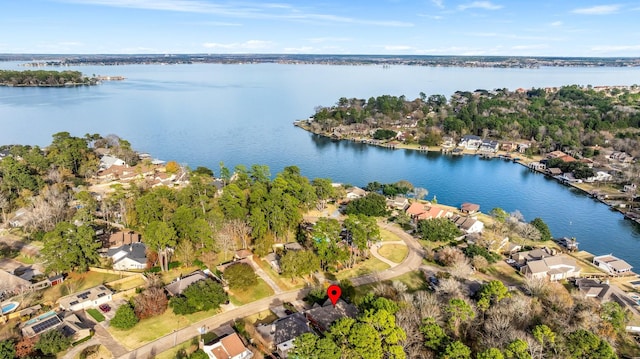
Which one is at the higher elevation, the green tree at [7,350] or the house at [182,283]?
the green tree at [7,350]

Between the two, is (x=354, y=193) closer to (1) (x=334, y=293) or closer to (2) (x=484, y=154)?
(1) (x=334, y=293)

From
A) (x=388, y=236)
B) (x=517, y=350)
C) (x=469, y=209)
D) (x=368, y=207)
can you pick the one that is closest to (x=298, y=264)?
(x=388, y=236)

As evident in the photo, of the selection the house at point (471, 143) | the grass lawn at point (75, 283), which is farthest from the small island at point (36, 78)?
the grass lawn at point (75, 283)

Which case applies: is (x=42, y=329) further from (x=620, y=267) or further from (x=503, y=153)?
(x=503, y=153)

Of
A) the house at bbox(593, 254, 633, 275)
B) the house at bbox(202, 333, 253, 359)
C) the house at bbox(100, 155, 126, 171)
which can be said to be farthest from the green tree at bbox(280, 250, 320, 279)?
the house at bbox(100, 155, 126, 171)

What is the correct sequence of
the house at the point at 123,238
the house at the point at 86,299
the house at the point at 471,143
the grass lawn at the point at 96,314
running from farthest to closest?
the house at the point at 471,143 → the house at the point at 123,238 → the house at the point at 86,299 → the grass lawn at the point at 96,314

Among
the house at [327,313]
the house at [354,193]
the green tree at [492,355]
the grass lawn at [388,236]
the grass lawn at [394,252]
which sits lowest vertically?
the grass lawn at [394,252]

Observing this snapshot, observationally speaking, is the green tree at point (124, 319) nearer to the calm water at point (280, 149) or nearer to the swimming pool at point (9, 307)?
the swimming pool at point (9, 307)
